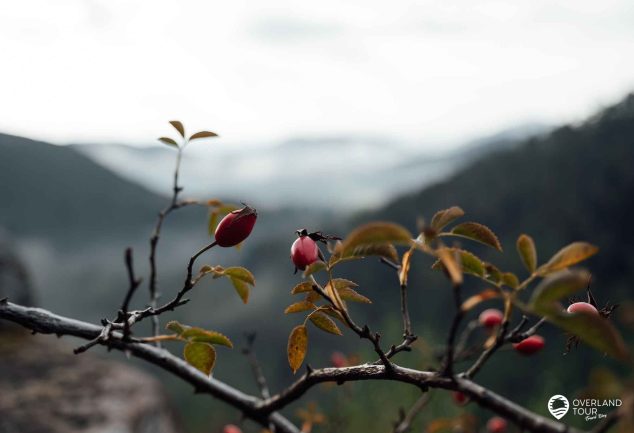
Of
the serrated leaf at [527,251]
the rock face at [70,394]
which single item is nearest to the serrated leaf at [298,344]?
the serrated leaf at [527,251]

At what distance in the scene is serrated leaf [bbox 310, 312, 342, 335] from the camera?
54 centimetres

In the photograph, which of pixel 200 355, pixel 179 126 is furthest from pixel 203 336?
pixel 179 126

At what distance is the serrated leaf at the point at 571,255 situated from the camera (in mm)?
387

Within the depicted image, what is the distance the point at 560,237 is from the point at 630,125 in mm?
859

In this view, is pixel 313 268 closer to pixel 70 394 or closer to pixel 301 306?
pixel 301 306

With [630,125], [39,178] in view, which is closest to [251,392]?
[39,178]

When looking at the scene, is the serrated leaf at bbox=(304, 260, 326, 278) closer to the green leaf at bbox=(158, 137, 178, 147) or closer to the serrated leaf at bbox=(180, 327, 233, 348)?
the serrated leaf at bbox=(180, 327, 233, 348)

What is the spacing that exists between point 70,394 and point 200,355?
4.85ft

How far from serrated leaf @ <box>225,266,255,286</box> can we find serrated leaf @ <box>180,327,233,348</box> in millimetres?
71

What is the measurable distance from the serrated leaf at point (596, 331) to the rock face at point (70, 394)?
5.03 feet

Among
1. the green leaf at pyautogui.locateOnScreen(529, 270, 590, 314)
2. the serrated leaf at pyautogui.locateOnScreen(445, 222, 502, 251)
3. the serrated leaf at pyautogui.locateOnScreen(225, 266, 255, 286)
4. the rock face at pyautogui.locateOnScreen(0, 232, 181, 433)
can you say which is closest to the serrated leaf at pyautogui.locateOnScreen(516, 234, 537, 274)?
the serrated leaf at pyautogui.locateOnScreen(445, 222, 502, 251)

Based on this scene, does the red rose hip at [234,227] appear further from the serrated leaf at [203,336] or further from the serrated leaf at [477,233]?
the serrated leaf at [477,233]

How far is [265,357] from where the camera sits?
4168 millimetres

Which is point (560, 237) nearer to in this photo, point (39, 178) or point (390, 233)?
point (390, 233)
